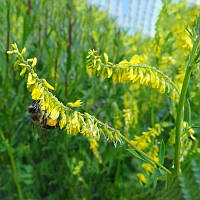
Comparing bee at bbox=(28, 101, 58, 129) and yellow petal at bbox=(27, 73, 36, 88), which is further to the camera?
bee at bbox=(28, 101, 58, 129)

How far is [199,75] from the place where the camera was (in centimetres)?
115

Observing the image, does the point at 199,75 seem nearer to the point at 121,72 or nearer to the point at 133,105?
the point at 121,72

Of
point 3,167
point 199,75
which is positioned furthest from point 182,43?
point 3,167

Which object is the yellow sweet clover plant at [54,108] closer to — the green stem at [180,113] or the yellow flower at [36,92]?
the yellow flower at [36,92]

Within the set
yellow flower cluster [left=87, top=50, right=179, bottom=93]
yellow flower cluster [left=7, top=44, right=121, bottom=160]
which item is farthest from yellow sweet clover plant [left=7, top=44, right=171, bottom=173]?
yellow flower cluster [left=87, top=50, right=179, bottom=93]

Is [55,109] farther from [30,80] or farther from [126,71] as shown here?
[126,71]

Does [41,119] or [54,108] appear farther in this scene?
[41,119]

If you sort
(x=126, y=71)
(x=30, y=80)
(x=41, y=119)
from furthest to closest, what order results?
(x=41, y=119), (x=126, y=71), (x=30, y=80)

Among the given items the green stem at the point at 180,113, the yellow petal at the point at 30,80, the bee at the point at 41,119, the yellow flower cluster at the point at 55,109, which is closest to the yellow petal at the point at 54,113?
the yellow flower cluster at the point at 55,109

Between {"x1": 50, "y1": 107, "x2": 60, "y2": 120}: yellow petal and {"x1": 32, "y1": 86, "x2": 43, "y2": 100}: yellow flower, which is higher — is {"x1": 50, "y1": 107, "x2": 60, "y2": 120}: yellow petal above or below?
below

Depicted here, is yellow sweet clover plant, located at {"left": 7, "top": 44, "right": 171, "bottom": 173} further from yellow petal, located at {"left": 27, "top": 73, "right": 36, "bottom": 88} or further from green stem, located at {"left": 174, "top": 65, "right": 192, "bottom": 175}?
green stem, located at {"left": 174, "top": 65, "right": 192, "bottom": 175}

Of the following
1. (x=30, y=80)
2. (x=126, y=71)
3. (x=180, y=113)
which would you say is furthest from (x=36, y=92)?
(x=180, y=113)

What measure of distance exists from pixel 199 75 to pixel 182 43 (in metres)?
0.16

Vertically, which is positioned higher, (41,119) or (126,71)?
(126,71)
